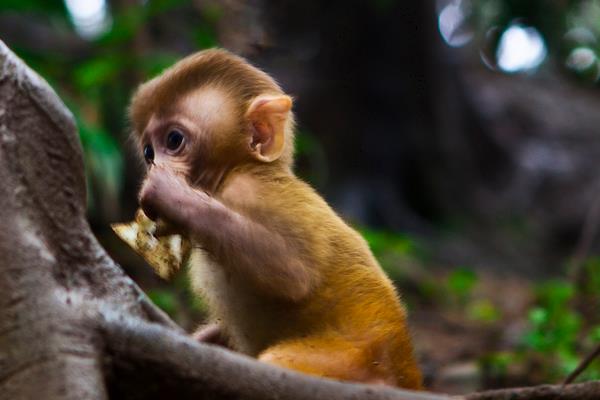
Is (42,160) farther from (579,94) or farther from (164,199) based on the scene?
(579,94)

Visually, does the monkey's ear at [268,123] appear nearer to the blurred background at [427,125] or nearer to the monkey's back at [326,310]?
the monkey's back at [326,310]

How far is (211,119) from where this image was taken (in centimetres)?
293

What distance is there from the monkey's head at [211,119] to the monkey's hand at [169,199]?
0.23m

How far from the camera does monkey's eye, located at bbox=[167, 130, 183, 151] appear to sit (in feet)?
9.59

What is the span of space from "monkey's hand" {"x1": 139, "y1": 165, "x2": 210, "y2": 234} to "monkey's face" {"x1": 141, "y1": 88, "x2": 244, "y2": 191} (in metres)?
0.22

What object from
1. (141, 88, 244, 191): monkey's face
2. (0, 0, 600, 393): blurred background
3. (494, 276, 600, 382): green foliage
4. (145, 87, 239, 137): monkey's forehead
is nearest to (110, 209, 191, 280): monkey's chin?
(141, 88, 244, 191): monkey's face

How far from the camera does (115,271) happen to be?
2.22 metres

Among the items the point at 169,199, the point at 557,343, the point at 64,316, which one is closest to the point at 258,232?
the point at 169,199

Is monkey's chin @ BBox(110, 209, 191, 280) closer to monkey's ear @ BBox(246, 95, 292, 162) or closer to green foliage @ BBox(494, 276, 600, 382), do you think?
monkey's ear @ BBox(246, 95, 292, 162)

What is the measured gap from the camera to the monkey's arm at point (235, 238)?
257cm

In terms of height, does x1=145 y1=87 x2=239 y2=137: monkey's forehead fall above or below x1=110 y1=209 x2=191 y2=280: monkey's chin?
above

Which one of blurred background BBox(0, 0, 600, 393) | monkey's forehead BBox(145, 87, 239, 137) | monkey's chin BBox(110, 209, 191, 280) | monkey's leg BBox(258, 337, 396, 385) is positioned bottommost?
blurred background BBox(0, 0, 600, 393)

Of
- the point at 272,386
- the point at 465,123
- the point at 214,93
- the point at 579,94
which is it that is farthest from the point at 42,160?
the point at 579,94

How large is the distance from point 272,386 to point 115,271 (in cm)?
52
